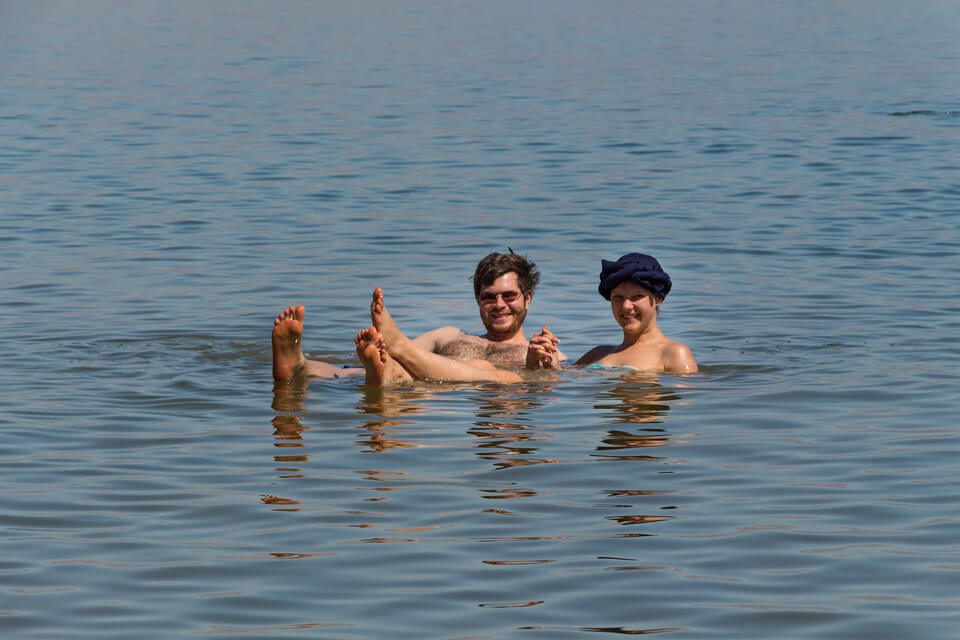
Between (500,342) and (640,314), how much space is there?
1.21 m

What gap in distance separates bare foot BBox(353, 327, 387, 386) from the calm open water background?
24cm

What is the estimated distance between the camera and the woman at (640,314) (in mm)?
12406

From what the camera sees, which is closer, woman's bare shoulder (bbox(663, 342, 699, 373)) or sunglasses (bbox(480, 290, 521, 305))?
woman's bare shoulder (bbox(663, 342, 699, 373))

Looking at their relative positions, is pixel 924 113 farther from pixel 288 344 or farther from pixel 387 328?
pixel 387 328

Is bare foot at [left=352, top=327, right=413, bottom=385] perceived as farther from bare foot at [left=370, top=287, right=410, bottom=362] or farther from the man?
the man

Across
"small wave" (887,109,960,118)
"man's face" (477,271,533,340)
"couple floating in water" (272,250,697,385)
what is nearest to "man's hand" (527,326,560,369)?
"couple floating in water" (272,250,697,385)

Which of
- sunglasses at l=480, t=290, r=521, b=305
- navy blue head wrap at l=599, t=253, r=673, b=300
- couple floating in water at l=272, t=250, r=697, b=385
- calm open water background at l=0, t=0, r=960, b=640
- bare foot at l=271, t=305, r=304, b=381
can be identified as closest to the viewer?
calm open water background at l=0, t=0, r=960, b=640

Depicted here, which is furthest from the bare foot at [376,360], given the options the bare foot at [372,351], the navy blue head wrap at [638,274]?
the navy blue head wrap at [638,274]

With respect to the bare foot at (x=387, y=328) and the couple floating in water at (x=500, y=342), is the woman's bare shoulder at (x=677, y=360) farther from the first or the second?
the bare foot at (x=387, y=328)

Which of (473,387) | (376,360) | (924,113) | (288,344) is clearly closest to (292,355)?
(288,344)

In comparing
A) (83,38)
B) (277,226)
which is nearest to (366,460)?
(277,226)

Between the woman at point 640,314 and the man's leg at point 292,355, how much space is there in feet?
5.24

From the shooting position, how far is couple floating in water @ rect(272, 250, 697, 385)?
1157 centimetres

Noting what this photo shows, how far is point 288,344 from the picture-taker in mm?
Result: 11969
